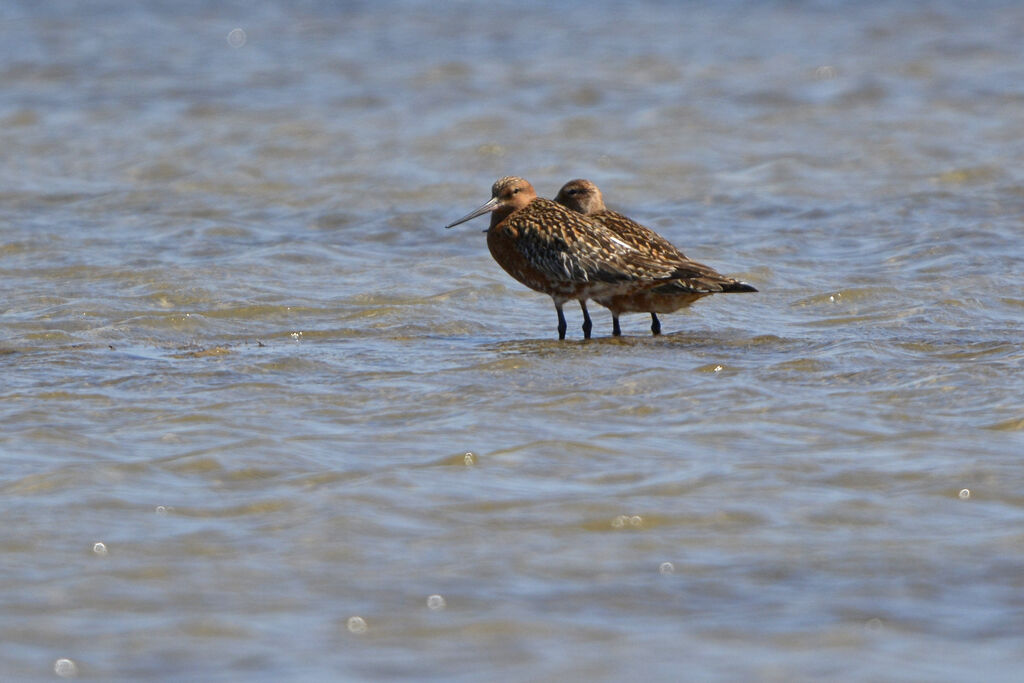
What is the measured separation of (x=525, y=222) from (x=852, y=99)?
7.10 m

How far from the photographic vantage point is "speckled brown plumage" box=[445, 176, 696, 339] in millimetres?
7871

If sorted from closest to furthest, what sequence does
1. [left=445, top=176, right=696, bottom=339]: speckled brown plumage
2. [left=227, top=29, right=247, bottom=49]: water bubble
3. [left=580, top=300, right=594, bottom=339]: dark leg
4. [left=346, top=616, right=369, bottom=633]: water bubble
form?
[left=346, top=616, right=369, bottom=633]: water bubble, [left=445, top=176, right=696, bottom=339]: speckled brown plumage, [left=580, top=300, right=594, bottom=339]: dark leg, [left=227, top=29, right=247, bottom=49]: water bubble

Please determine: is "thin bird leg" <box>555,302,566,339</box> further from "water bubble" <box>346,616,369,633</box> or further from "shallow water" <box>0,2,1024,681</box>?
"water bubble" <box>346,616,369,633</box>

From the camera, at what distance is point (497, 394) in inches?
252

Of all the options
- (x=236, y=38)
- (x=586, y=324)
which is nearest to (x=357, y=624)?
(x=586, y=324)

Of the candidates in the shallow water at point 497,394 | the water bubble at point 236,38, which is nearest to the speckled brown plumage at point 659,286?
the shallow water at point 497,394

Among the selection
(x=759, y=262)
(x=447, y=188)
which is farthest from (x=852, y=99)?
(x=759, y=262)

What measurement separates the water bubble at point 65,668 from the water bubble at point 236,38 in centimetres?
1503

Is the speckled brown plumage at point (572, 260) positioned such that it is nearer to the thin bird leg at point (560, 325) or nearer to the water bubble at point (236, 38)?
the thin bird leg at point (560, 325)

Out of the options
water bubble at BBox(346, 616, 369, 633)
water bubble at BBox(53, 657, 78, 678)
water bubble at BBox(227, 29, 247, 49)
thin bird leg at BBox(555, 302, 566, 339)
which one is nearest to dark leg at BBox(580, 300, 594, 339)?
thin bird leg at BBox(555, 302, 566, 339)

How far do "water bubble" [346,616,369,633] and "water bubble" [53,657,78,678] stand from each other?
2.30 ft

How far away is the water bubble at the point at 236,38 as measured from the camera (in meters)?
18.3

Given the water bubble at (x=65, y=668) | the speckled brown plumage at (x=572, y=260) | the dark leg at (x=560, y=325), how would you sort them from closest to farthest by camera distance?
the water bubble at (x=65, y=668)
the speckled brown plumage at (x=572, y=260)
the dark leg at (x=560, y=325)

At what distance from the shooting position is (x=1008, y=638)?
3.88 m
